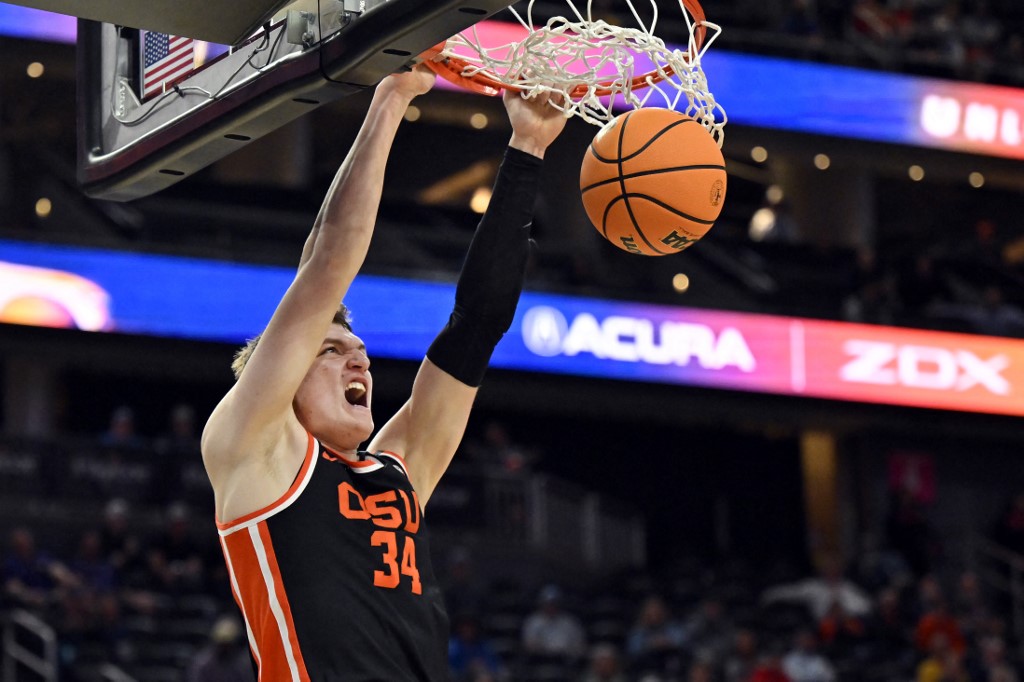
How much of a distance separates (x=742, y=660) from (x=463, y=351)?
9860mm

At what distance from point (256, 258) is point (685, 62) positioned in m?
12.4

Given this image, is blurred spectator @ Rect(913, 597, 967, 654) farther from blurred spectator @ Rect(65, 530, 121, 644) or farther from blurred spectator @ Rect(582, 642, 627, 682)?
blurred spectator @ Rect(65, 530, 121, 644)

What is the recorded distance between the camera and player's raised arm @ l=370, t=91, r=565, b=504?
4328mm

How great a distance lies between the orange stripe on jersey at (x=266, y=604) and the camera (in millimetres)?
3754

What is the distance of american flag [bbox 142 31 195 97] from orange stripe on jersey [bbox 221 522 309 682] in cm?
130

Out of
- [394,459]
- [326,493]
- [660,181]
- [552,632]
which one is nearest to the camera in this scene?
[326,493]

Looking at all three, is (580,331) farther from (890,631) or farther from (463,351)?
(463,351)

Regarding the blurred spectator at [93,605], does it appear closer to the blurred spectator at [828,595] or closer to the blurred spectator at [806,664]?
the blurred spectator at [806,664]

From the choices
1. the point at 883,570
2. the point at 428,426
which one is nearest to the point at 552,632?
the point at 883,570

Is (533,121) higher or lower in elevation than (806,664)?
higher

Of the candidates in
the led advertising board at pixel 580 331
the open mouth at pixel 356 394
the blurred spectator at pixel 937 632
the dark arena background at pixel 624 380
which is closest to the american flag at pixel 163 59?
the open mouth at pixel 356 394

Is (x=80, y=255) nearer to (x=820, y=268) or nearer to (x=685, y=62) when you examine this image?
(x=820, y=268)

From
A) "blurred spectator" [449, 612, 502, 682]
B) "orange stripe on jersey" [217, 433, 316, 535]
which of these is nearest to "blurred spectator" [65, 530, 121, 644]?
"blurred spectator" [449, 612, 502, 682]

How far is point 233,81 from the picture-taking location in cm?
405
